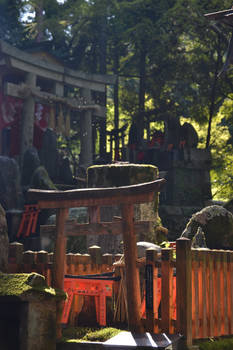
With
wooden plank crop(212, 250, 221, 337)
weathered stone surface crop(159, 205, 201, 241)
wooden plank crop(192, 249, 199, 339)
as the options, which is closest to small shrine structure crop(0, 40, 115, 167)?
weathered stone surface crop(159, 205, 201, 241)

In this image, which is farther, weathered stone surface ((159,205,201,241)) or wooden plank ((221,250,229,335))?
weathered stone surface ((159,205,201,241))

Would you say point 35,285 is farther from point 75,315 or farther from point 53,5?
point 53,5

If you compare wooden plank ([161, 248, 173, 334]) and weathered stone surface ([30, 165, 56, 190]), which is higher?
weathered stone surface ([30, 165, 56, 190])

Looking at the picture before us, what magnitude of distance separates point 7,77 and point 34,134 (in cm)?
402

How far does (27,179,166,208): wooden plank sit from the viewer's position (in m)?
9.09

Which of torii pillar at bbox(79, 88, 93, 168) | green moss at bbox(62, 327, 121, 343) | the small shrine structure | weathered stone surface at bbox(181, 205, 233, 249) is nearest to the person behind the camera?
green moss at bbox(62, 327, 121, 343)

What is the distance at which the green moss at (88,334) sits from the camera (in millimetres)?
9516

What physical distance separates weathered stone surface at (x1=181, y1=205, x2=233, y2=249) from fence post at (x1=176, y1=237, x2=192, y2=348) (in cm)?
665

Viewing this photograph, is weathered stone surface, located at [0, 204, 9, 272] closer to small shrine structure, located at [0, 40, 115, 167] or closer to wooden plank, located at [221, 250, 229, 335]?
wooden plank, located at [221, 250, 229, 335]

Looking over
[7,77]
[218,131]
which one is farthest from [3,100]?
[218,131]

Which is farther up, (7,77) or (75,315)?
(7,77)

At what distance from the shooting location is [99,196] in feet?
31.1

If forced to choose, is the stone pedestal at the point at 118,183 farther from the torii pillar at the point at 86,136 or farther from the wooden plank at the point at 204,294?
the torii pillar at the point at 86,136

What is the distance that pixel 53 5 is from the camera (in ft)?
125
